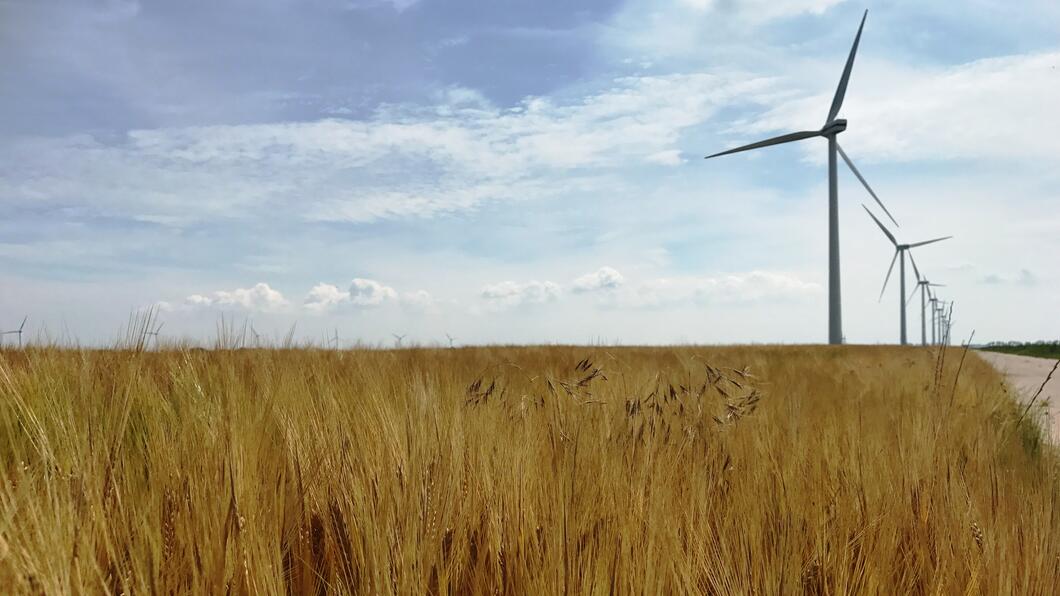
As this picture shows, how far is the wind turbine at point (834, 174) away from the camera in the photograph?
25281 mm

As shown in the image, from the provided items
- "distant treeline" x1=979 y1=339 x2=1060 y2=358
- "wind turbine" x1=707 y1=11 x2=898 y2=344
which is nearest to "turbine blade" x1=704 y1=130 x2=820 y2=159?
"wind turbine" x1=707 y1=11 x2=898 y2=344

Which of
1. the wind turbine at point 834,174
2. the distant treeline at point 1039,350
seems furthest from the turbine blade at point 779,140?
the distant treeline at point 1039,350

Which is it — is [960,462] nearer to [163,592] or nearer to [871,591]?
[871,591]

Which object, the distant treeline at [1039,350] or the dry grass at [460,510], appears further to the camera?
the distant treeline at [1039,350]

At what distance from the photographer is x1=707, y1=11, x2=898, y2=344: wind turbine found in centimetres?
2528

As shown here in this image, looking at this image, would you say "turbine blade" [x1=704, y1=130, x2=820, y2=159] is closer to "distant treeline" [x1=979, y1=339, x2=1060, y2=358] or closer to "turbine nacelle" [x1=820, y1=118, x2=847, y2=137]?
"turbine nacelle" [x1=820, y1=118, x2=847, y2=137]

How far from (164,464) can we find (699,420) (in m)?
2.32

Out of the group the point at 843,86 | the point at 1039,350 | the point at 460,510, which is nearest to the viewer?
the point at 460,510

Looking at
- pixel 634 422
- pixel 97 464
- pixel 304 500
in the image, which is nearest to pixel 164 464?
pixel 97 464

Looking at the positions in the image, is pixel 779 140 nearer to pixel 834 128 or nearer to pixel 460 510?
pixel 834 128

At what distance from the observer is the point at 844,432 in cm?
342

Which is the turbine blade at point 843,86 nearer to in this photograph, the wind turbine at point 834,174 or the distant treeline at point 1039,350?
the wind turbine at point 834,174

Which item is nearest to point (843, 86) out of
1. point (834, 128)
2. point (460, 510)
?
point (834, 128)

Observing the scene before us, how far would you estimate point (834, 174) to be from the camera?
87.4 feet
